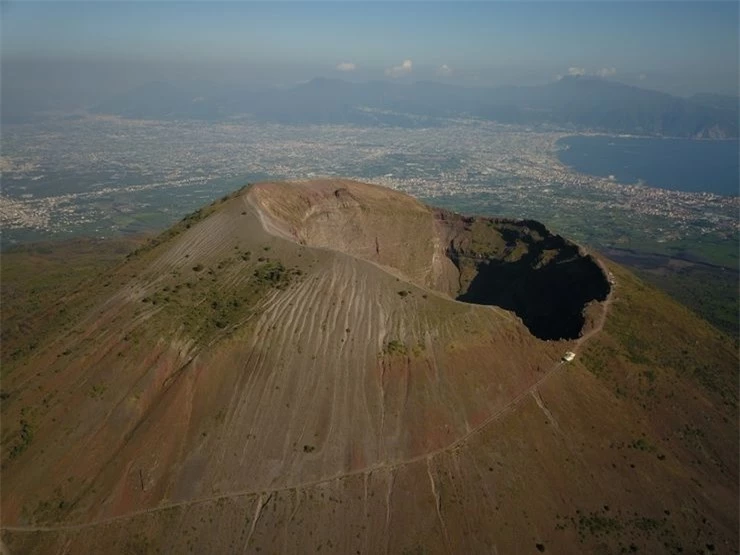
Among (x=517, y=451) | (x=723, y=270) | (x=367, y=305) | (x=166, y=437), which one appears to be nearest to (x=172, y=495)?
(x=166, y=437)

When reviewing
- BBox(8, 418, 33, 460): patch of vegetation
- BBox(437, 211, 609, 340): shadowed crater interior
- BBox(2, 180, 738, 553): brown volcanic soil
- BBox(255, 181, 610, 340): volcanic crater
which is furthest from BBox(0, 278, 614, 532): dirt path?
BBox(255, 181, 610, 340): volcanic crater

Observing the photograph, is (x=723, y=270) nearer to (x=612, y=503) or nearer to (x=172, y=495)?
(x=612, y=503)

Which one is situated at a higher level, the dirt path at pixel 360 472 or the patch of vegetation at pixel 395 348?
the patch of vegetation at pixel 395 348

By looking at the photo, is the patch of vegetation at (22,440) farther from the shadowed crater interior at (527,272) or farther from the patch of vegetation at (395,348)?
the shadowed crater interior at (527,272)

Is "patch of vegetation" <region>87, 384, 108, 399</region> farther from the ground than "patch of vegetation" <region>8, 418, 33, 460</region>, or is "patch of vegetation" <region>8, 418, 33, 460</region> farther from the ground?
"patch of vegetation" <region>87, 384, 108, 399</region>

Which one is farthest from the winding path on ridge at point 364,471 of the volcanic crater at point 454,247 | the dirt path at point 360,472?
the volcanic crater at point 454,247

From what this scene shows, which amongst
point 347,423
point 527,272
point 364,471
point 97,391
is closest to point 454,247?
point 527,272

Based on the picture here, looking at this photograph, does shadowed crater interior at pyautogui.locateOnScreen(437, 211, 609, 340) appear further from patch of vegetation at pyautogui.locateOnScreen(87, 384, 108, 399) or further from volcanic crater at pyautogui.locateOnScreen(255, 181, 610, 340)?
patch of vegetation at pyautogui.locateOnScreen(87, 384, 108, 399)
